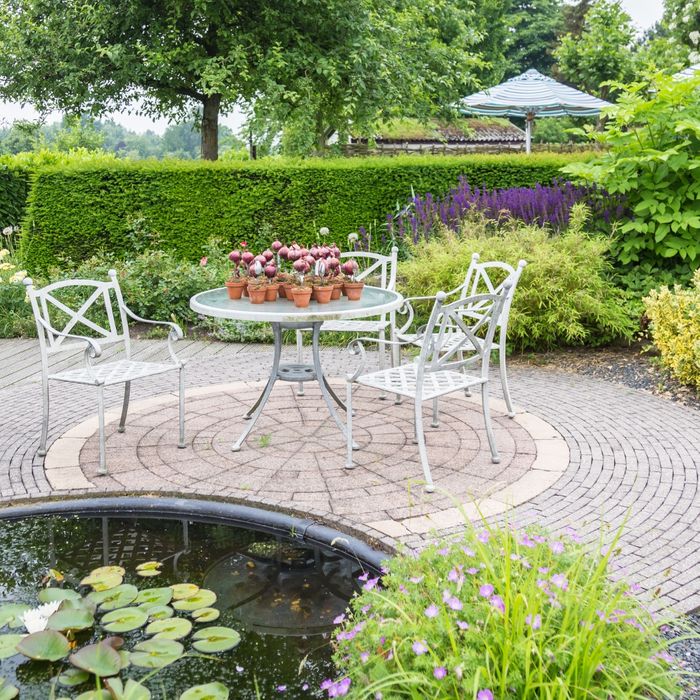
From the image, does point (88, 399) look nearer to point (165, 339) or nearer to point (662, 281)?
point (165, 339)

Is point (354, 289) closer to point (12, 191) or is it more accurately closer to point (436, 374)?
point (436, 374)

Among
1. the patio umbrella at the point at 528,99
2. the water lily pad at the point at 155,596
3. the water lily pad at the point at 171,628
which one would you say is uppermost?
the patio umbrella at the point at 528,99

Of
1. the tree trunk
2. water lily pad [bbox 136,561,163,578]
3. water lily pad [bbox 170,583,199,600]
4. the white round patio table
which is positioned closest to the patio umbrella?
the tree trunk

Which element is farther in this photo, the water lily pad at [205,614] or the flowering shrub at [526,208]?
the flowering shrub at [526,208]

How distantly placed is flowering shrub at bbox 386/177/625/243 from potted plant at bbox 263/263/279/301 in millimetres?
3619

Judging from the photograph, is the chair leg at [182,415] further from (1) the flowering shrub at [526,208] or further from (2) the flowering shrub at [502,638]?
(1) the flowering shrub at [526,208]

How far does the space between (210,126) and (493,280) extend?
9.29m

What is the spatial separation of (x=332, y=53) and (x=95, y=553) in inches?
444

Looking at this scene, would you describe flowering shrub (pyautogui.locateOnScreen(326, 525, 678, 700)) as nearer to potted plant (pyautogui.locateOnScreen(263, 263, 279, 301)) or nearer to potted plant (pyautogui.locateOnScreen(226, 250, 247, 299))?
potted plant (pyautogui.locateOnScreen(263, 263, 279, 301))

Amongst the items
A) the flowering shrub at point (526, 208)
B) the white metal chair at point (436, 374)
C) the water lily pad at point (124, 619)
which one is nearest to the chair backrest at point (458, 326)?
the white metal chair at point (436, 374)

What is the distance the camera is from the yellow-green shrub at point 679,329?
219 inches

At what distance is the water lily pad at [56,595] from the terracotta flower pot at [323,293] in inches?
83.6

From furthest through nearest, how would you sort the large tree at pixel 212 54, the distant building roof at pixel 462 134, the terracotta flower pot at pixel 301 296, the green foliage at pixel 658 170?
the distant building roof at pixel 462 134, the large tree at pixel 212 54, the green foliage at pixel 658 170, the terracotta flower pot at pixel 301 296

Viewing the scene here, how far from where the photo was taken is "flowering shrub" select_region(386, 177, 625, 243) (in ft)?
24.7
